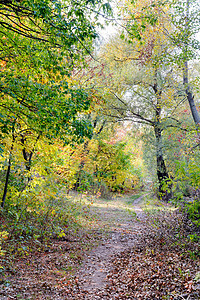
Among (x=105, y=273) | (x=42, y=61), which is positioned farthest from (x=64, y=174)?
(x=42, y=61)

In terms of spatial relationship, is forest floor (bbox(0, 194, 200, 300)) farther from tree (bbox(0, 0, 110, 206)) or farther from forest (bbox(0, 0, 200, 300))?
tree (bbox(0, 0, 110, 206))

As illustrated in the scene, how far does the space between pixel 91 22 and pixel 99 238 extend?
294 inches

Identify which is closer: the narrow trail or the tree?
the tree

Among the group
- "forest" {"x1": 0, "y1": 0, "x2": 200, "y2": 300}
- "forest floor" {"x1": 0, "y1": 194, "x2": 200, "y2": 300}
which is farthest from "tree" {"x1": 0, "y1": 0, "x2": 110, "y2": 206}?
"forest floor" {"x1": 0, "y1": 194, "x2": 200, "y2": 300}

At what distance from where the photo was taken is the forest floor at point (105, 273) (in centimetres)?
411

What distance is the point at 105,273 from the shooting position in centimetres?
577

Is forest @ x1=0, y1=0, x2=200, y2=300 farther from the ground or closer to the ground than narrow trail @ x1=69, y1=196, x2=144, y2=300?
farther from the ground

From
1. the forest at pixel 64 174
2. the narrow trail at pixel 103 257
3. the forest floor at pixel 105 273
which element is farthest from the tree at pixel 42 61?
the narrow trail at pixel 103 257

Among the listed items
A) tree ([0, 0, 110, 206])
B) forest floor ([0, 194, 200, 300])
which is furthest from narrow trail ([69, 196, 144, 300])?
tree ([0, 0, 110, 206])

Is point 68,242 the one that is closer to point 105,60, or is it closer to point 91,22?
point 91,22

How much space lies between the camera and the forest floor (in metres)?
4.11

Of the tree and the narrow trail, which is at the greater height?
the tree

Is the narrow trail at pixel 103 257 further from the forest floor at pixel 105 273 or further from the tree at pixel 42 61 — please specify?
the tree at pixel 42 61

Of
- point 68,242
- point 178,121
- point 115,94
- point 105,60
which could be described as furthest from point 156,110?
point 68,242
